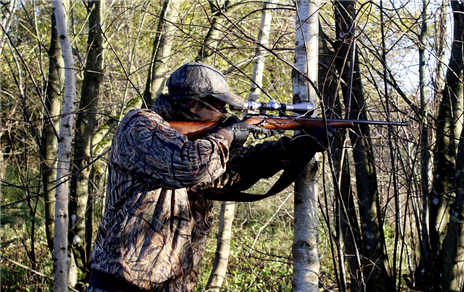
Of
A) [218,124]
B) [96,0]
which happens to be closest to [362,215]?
[218,124]

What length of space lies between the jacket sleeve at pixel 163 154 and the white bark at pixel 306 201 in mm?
672

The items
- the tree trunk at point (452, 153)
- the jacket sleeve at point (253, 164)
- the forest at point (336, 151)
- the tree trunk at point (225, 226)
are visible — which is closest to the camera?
the forest at point (336, 151)

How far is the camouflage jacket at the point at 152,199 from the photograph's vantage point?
2.49m

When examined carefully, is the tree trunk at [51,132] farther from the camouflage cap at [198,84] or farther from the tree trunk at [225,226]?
the camouflage cap at [198,84]

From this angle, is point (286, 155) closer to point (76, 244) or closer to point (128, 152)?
point (128, 152)

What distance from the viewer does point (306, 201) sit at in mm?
2979

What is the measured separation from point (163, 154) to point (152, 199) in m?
0.31

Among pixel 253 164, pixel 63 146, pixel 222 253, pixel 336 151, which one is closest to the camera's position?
pixel 253 164

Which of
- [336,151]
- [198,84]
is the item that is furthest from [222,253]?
[198,84]

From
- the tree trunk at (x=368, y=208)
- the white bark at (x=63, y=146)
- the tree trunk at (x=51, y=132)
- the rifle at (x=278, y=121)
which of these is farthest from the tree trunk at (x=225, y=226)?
the rifle at (x=278, y=121)

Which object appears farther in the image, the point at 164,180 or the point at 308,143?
the point at 308,143

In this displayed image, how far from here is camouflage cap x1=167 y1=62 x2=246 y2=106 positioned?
9.12 ft

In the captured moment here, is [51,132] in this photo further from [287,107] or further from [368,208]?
[287,107]

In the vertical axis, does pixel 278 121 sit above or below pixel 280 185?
above
